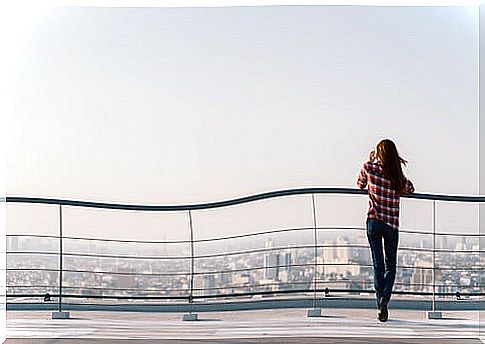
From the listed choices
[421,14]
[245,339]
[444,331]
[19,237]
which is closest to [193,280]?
[245,339]

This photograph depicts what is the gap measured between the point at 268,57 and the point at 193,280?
4.40 feet

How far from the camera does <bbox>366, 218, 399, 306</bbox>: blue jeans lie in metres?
6.07

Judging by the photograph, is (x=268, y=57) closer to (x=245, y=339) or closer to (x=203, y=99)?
(x=203, y=99)

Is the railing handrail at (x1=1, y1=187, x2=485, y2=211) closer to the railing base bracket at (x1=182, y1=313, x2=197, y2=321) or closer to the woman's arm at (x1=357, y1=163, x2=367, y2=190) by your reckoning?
the woman's arm at (x1=357, y1=163, x2=367, y2=190)

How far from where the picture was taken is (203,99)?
619 cm

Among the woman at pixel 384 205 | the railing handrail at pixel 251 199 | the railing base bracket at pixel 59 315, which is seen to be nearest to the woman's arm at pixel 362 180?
the woman at pixel 384 205

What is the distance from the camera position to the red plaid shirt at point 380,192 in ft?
19.9

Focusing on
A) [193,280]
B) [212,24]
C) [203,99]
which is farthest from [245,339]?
[212,24]

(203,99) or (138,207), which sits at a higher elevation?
(203,99)

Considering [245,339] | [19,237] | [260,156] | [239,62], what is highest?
[239,62]

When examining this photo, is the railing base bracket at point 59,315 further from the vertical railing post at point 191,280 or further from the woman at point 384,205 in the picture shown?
the woman at point 384,205

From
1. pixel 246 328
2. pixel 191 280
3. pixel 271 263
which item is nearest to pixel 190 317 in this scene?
pixel 191 280

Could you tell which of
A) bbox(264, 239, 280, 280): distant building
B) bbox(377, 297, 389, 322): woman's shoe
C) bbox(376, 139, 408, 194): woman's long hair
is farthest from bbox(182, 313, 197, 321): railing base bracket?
bbox(376, 139, 408, 194): woman's long hair

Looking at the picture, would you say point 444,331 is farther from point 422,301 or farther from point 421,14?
point 421,14
